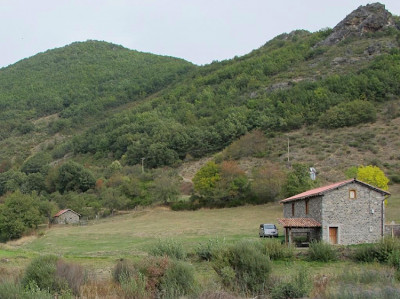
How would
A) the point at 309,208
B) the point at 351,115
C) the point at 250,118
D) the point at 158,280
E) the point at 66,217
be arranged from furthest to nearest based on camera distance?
the point at 250,118, the point at 351,115, the point at 66,217, the point at 309,208, the point at 158,280

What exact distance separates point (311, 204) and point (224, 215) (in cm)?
1738

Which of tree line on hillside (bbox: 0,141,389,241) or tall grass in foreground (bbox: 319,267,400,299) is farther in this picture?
tree line on hillside (bbox: 0,141,389,241)

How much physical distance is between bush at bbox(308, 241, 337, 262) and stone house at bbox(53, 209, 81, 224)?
40.1 m

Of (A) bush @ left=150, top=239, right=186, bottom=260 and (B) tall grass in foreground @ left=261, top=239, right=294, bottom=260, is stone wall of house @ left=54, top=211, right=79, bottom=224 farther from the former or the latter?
(A) bush @ left=150, top=239, right=186, bottom=260

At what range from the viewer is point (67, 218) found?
60.7 meters

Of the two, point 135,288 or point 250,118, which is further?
point 250,118

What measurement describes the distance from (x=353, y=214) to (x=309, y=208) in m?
3.14

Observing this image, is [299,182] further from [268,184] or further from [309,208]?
[309,208]

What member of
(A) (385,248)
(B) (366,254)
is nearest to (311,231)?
(B) (366,254)

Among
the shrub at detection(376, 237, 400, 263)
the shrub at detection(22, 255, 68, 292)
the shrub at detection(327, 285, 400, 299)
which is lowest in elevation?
the shrub at detection(376, 237, 400, 263)

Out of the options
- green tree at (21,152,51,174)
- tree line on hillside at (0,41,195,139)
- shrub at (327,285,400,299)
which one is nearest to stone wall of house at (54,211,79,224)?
green tree at (21,152,51,174)

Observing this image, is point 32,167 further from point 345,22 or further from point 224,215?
point 345,22

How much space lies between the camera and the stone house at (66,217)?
60.2 meters

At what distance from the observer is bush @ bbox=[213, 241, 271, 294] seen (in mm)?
15380
